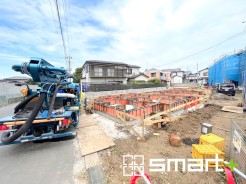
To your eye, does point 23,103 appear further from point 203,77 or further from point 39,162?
point 203,77

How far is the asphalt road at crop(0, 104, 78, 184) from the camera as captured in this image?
2789 millimetres

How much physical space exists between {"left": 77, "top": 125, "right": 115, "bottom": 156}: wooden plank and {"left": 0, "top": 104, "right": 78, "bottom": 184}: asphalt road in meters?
0.28

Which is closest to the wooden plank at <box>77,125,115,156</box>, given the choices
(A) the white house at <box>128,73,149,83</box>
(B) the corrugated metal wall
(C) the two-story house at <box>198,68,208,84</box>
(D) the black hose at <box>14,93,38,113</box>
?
(D) the black hose at <box>14,93,38,113</box>

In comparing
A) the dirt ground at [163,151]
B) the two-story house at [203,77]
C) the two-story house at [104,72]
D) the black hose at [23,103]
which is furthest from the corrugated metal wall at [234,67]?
the two-story house at [203,77]

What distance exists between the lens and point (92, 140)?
4570 mm

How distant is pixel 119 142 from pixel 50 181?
220cm

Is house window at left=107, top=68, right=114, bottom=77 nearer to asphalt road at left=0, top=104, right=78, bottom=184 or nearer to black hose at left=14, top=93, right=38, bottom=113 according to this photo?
black hose at left=14, top=93, right=38, bottom=113

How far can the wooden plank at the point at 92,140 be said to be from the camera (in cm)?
396

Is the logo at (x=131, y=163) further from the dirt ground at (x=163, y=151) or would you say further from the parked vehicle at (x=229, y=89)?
the parked vehicle at (x=229, y=89)

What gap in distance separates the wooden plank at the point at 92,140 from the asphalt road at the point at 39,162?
284 mm

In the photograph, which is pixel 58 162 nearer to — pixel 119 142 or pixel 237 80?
pixel 119 142

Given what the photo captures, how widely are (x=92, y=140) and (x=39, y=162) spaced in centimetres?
164

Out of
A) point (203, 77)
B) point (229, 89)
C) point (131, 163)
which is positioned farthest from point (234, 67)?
point (203, 77)

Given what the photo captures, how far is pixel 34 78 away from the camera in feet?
12.8
